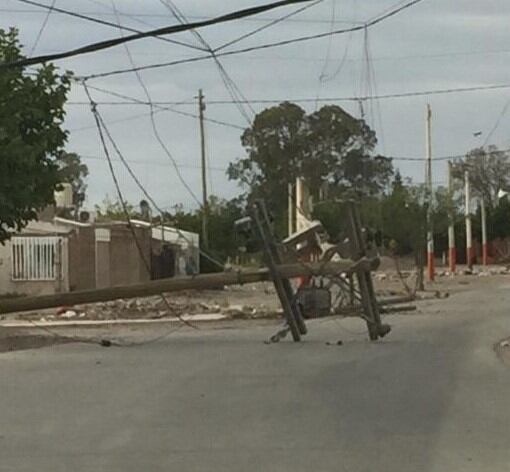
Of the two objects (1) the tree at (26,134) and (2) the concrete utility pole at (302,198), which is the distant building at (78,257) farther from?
(1) the tree at (26,134)

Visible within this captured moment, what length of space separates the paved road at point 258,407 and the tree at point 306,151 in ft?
133

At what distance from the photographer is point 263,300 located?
→ 45844 mm

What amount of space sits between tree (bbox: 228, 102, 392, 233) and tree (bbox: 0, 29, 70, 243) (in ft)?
120

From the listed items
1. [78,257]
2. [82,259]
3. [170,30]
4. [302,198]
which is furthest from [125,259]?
[170,30]

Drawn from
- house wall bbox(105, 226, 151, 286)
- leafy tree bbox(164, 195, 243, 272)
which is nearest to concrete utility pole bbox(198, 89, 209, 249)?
leafy tree bbox(164, 195, 243, 272)

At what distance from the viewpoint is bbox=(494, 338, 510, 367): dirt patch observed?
21.3 meters

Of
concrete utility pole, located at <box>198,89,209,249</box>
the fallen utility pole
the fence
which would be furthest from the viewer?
concrete utility pole, located at <box>198,89,209,249</box>

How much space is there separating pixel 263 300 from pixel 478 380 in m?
28.2

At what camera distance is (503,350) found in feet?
76.4

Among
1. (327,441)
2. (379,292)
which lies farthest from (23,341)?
(379,292)

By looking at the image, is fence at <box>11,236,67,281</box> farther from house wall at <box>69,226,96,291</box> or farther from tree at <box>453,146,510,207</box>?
tree at <box>453,146,510,207</box>

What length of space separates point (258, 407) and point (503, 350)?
951cm

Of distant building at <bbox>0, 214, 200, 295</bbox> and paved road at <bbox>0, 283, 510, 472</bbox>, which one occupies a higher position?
distant building at <bbox>0, 214, 200, 295</bbox>

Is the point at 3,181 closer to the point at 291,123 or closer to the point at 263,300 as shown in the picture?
the point at 263,300
